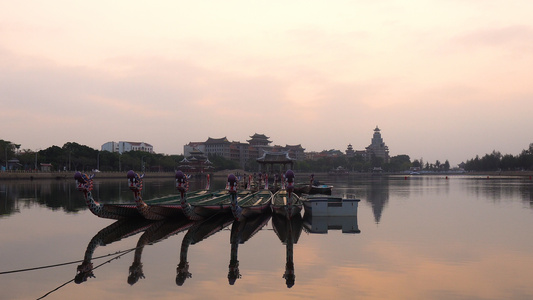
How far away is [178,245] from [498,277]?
10828 millimetres

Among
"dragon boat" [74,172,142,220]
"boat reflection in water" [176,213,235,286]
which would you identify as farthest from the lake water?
"dragon boat" [74,172,142,220]

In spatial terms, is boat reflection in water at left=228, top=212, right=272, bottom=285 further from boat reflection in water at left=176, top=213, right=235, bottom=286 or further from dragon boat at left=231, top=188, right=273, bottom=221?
boat reflection in water at left=176, top=213, right=235, bottom=286

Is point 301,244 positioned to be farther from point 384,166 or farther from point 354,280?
point 384,166

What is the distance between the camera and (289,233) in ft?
65.8

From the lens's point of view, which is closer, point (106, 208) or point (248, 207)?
point (106, 208)

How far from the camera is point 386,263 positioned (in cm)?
1416

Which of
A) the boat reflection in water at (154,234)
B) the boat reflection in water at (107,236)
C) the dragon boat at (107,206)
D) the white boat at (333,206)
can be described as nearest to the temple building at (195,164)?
the boat reflection in water at (107,236)

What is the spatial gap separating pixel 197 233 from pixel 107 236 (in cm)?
390

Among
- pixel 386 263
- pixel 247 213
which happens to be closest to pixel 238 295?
pixel 386 263

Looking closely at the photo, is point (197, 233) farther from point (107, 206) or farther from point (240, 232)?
point (107, 206)

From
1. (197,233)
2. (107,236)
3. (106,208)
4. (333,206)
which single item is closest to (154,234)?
(197,233)

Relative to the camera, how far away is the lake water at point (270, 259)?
36.7 ft

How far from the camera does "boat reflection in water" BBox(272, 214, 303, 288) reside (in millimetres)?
12727

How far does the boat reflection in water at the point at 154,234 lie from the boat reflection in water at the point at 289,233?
422cm
